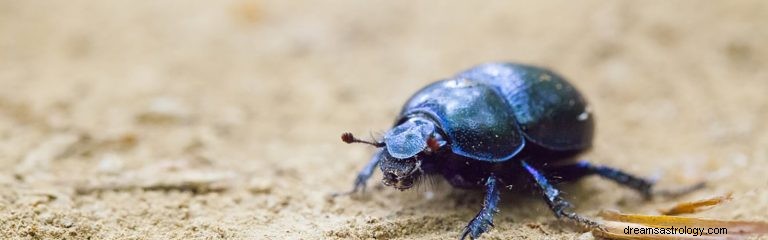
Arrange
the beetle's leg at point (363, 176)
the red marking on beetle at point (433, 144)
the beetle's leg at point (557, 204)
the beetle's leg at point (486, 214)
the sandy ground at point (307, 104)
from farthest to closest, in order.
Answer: the beetle's leg at point (363, 176), the sandy ground at point (307, 104), the beetle's leg at point (557, 204), the beetle's leg at point (486, 214), the red marking on beetle at point (433, 144)

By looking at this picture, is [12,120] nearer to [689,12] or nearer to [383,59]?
[383,59]

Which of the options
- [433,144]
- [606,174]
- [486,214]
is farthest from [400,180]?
[606,174]

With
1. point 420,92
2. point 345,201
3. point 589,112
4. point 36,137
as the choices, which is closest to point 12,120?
point 36,137

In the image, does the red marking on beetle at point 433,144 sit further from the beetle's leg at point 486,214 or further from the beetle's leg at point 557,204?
the beetle's leg at point 557,204

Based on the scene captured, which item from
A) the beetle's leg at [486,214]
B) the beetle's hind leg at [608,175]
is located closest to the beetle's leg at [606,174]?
the beetle's hind leg at [608,175]

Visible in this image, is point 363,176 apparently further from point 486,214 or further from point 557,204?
point 557,204

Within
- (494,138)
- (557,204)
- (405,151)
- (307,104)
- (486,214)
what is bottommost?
Result: (486,214)
